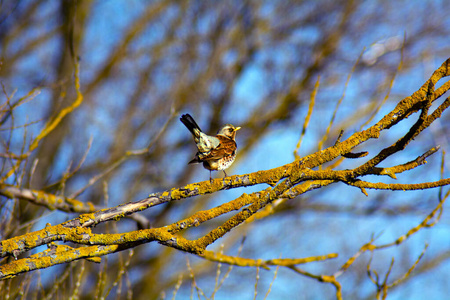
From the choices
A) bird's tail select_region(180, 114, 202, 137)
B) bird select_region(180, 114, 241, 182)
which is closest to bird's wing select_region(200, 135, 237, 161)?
bird select_region(180, 114, 241, 182)

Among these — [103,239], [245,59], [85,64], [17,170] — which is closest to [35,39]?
[85,64]

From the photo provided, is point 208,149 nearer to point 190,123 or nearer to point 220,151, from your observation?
point 220,151

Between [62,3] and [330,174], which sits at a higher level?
[62,3]

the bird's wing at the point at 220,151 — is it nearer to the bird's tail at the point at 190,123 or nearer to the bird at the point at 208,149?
the bird at the point at 208,149

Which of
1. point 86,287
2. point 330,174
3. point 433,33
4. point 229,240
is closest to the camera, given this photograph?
point 330,174

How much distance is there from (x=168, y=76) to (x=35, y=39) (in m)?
4.04

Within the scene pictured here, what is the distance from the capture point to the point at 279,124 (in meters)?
10.9

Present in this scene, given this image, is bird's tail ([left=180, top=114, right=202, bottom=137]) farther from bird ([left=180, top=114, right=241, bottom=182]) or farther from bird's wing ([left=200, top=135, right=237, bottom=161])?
→ bird's wing ([left=200, top=135, right=237, bottom=161])

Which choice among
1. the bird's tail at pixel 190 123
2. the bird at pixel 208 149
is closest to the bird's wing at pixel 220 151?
the bird at pixel 208 149

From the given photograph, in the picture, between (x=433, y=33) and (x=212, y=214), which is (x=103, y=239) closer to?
(x=212, y=214)

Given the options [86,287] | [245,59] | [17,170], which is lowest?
[17,170]

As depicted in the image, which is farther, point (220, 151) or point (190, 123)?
point (220, 151)

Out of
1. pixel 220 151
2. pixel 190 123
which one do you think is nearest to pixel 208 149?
pixel 220 151

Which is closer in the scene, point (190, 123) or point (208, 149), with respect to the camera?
point (190, 123)
